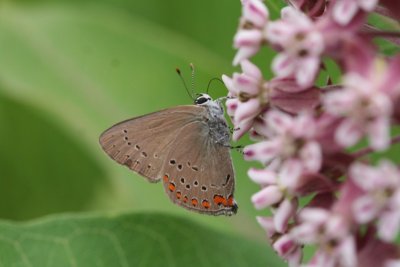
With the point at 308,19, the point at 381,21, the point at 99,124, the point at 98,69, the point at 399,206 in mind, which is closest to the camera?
the point at 399,206

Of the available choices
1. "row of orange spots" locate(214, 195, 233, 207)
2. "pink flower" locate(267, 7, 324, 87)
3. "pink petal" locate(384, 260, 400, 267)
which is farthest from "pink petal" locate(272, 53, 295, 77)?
"row of orange spots" locate(214, 195, 233, 207)

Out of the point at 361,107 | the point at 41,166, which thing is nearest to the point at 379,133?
the point at 361,107

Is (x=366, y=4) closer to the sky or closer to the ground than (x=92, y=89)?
closer to the sky

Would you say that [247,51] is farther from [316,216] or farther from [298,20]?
[316,216]

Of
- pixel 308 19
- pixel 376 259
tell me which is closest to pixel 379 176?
pixel 376 259

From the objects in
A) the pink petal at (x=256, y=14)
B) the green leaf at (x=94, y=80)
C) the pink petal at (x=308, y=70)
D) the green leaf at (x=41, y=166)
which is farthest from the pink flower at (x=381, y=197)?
the green leaf at (x=41, y=166)

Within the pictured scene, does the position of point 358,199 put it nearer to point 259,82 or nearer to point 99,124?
point 259,82
